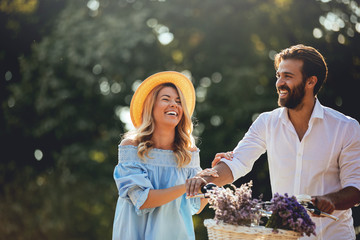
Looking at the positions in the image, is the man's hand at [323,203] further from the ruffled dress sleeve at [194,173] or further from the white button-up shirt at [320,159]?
the ruffled dress sleeve at [194,173]

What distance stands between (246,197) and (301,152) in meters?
1.07

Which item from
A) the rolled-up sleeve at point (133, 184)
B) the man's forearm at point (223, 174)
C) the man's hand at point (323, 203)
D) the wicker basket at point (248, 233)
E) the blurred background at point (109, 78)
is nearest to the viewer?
the wicker basket at point (248, 233)

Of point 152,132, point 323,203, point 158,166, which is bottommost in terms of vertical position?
point 323,203

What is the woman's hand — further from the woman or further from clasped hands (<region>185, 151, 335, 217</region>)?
clasped hands (<region>185, 151, 335, 217</region>)

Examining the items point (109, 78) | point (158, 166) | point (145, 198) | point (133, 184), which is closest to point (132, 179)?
point (133, 184)

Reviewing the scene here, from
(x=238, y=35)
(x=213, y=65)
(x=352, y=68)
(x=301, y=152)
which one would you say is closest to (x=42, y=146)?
(x=213, y=65)

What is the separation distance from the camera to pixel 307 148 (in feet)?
12.0

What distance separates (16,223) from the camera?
486 inches

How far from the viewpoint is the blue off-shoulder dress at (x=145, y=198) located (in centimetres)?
373

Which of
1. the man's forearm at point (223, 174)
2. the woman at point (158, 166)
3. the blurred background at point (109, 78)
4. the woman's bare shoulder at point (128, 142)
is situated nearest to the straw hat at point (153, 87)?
the woman at point (158, 166)

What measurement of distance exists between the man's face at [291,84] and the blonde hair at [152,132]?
2.66ft

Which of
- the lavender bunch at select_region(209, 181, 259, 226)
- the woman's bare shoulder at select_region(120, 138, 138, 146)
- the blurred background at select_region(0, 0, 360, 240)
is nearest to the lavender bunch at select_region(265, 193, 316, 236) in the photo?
the lavender bunch at select_region(209, 181, 259, 226)

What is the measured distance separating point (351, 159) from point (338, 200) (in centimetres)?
36

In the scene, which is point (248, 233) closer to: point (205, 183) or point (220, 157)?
point (205, 183)
